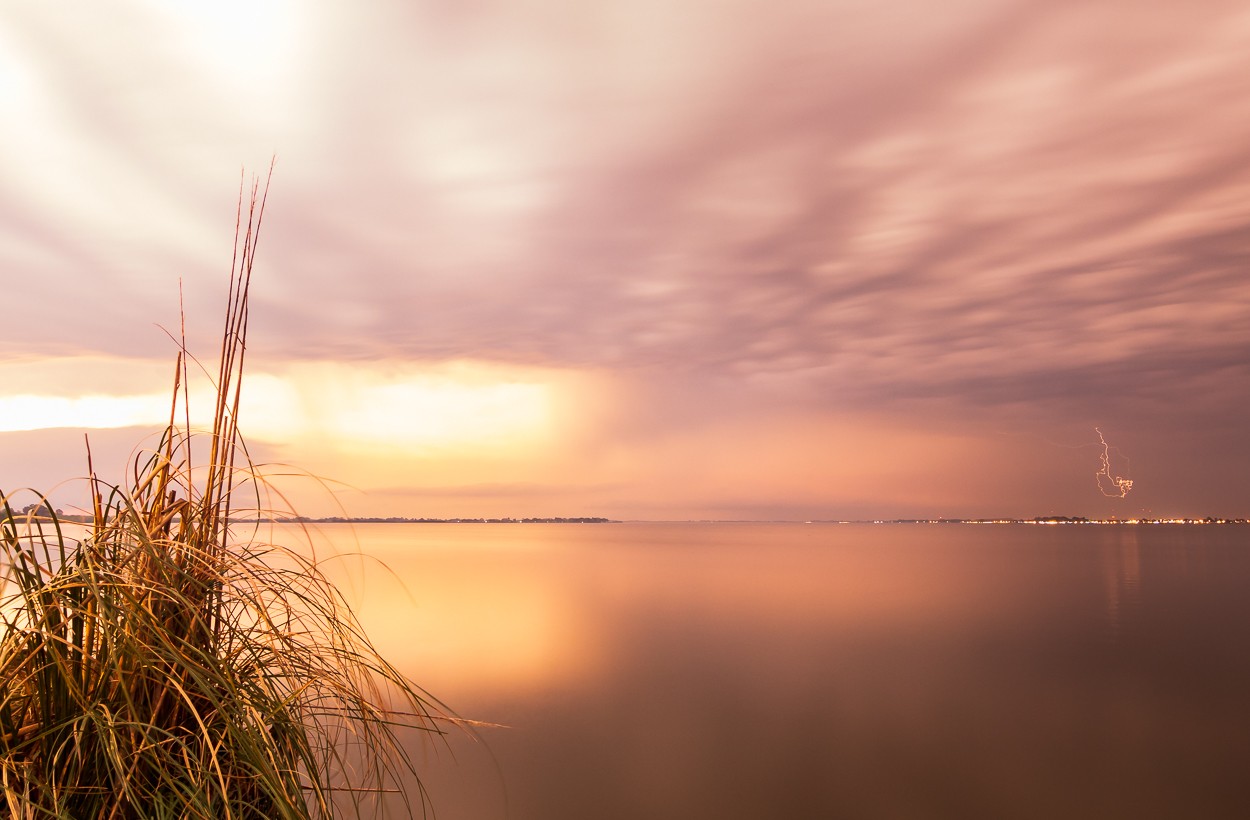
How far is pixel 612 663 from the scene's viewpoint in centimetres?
1170

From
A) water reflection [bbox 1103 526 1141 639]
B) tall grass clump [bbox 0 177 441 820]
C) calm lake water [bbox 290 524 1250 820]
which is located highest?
tall grass clump [bbox 0 177 441 820]

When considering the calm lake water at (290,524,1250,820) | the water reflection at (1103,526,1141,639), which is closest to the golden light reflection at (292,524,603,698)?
the calm lake water at (290,524,1250,820)

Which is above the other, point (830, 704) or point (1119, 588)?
point (830, 704)

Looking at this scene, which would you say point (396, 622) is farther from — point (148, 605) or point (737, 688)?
point (148, 605)

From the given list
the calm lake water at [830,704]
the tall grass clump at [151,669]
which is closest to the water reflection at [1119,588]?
the calm lake water at [830,704]

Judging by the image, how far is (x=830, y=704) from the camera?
9125mm

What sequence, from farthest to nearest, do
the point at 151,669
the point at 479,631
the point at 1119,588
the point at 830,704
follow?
1. the point at 1119,588
2. the point at 479,631
3. the point at 830,704
4. the point at 151,669

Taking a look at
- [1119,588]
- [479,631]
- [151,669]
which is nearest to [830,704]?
[479,631]

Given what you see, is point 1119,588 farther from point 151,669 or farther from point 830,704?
point 151,669

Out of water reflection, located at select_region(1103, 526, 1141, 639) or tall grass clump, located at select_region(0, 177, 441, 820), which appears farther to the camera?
water reflection, located at select_region(1103, 526, 1141, 639)

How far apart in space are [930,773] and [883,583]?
21600 millimetres

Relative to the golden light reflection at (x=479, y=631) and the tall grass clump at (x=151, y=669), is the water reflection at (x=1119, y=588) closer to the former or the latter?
the golden light reflection at (x=479, y=631)

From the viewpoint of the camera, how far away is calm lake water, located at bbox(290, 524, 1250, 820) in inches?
242

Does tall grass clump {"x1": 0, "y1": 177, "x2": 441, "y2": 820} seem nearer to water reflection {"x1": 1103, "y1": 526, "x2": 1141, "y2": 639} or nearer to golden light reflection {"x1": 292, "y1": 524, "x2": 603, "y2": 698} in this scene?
golden light reflection {"x1": 292, "y1": 524, "x2": 603, "y2": 698}
